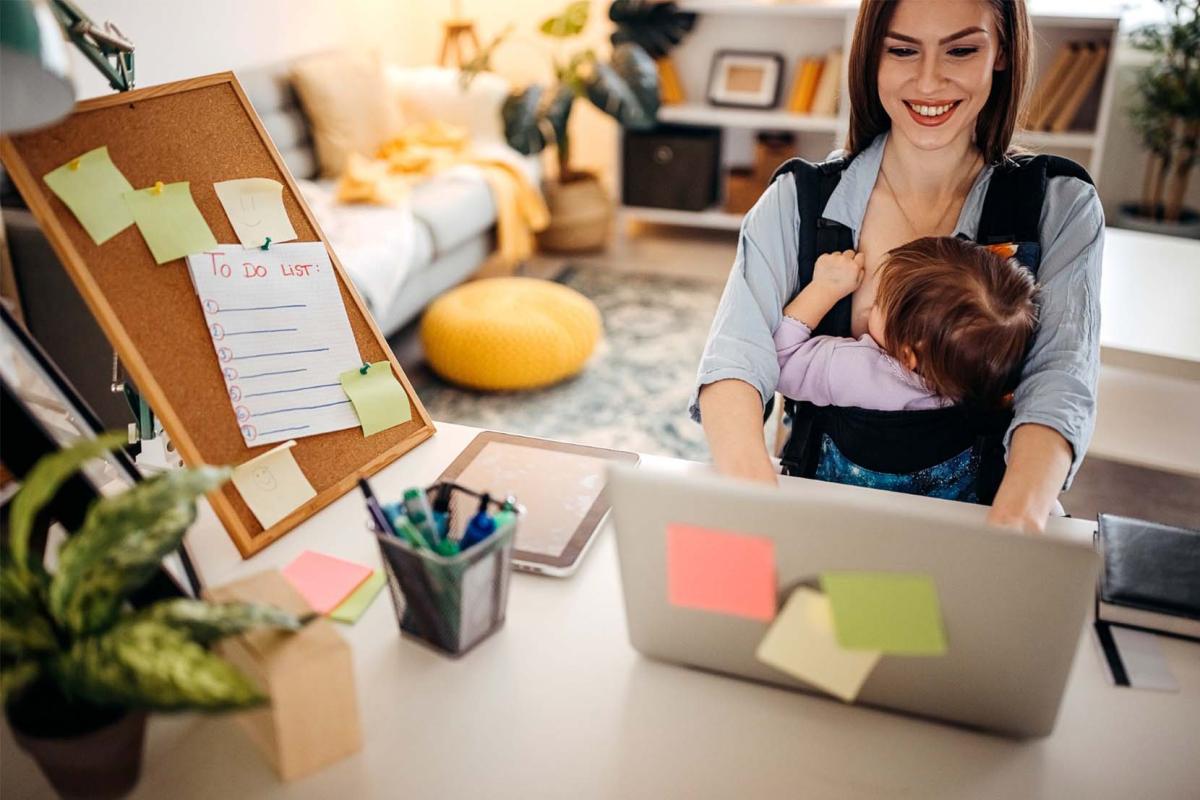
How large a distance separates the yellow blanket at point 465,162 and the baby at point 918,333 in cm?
247

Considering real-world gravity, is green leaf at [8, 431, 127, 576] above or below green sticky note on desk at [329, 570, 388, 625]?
above

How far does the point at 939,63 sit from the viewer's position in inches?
49.4

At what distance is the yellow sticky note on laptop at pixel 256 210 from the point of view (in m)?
1.15

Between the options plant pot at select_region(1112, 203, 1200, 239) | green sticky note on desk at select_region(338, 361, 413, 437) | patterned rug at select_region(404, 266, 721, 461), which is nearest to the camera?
green sticky note on desk at select_region(338, 361, 413, 437)

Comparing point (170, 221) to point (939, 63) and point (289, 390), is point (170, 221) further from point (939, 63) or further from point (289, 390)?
point (939, 63)

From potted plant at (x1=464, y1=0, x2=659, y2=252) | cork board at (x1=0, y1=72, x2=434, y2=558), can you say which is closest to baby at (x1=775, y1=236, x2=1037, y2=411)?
cork board at (x1=0, y1=72, x2=434, y2=558)

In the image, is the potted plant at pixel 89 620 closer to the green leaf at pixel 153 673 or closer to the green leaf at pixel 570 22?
the green leaf at pixel 153 673

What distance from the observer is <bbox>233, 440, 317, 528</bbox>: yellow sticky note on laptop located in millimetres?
1078

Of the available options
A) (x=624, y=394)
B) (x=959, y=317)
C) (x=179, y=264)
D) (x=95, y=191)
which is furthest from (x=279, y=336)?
(x=624, y=394)

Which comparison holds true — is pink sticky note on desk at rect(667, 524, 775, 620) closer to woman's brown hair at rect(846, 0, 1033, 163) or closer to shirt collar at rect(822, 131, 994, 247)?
shirt collar at rect(822, 131, 994, 247)

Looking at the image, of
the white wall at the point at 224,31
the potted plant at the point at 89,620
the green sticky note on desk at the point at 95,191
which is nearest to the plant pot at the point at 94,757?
the potted plant at the point at 89,620

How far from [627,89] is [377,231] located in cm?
141

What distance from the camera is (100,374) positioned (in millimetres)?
2418

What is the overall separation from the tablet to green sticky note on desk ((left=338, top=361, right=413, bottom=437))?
0.32 feet
